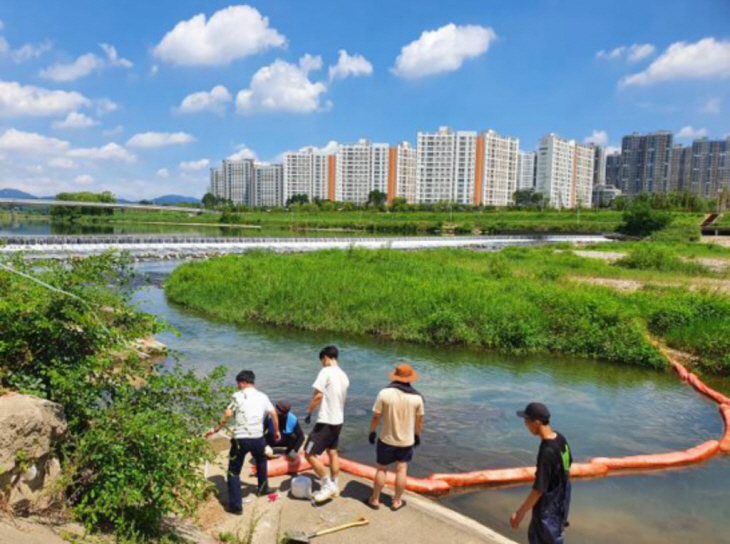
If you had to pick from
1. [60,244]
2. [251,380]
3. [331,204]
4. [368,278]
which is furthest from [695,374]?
[331,204]

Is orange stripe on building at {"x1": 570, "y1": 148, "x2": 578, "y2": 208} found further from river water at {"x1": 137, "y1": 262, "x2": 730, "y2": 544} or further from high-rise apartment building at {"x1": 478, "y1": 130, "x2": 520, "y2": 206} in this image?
river water at {"x1": 137, "y1": 262, "x2": 730, "y2": 544}

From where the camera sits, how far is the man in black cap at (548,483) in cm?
463

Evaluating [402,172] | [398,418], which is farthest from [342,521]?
[402,172]

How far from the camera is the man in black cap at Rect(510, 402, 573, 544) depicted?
182 inches

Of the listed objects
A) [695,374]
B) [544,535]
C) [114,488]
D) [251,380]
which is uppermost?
[251,380]

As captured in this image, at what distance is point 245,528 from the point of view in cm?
570

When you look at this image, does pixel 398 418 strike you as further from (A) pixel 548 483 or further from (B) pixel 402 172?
(B) pixel 402 172

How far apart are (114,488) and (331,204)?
11869cm

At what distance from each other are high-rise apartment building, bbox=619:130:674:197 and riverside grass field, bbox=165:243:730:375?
17471 cm

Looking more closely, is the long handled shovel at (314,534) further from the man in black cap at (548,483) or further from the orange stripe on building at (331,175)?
the orange stripe on building at (331,175)

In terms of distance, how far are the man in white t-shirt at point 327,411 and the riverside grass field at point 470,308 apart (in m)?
10.7

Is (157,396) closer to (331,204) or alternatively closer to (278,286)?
(278,286)

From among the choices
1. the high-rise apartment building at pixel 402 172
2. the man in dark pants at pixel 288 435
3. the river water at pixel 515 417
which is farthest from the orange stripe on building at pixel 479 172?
the man in dark pants at pixel 288 435

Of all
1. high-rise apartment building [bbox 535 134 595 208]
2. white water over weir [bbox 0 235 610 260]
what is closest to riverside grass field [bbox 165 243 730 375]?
white water over weir [bbox 0 235 610 260]
